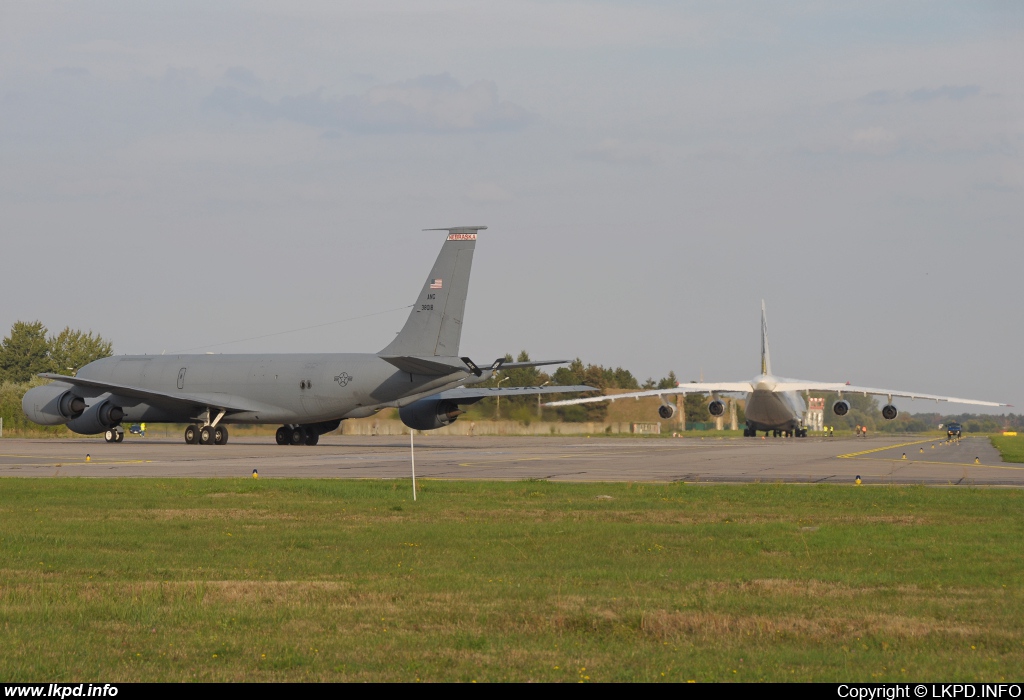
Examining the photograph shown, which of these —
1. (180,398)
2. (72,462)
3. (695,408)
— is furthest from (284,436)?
(695,408)

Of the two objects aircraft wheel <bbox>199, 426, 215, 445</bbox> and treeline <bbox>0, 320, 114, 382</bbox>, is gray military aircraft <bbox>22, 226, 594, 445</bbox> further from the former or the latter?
treeline <bbox>0, 320, 114, 382</bbox>

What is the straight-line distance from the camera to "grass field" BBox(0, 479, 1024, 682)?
7.74 m

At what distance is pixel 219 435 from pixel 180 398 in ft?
8.11

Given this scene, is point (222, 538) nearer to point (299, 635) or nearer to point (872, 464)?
point (299, 635)

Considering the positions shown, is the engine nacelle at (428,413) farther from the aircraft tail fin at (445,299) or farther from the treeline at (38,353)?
the treeline at (38,353)

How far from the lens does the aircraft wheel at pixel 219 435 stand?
4881 centimetres

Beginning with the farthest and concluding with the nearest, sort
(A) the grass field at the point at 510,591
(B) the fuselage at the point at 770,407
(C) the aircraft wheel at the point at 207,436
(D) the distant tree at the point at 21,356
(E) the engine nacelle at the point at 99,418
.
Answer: (D) the distant tree at the point at 21,356 → (B) the fuselage at the point at 770,407 → (E) the engine nacelle at the point at 99,418 → (C) the aircraft wheel at the point at 207,436 → (A) the grass field at the point at 510,591

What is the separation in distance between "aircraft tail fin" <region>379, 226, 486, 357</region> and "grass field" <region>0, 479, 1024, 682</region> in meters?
24.7

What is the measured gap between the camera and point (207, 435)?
48.8 meters

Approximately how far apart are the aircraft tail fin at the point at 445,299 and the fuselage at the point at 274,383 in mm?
1472

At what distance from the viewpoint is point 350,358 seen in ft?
154

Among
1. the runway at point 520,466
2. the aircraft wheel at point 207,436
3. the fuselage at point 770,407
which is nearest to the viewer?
the runway at point 520,466

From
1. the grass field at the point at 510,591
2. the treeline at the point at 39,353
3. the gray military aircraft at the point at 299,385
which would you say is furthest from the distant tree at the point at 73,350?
the grass field at the point at 510,591

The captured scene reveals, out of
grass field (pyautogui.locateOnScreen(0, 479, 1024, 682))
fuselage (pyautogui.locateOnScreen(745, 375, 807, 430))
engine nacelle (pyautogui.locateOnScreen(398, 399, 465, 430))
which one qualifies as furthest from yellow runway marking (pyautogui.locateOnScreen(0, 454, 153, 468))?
fuselage (pyautogui.locateOnScreen(745, 375, 807, 430))
